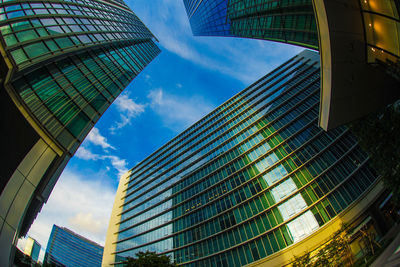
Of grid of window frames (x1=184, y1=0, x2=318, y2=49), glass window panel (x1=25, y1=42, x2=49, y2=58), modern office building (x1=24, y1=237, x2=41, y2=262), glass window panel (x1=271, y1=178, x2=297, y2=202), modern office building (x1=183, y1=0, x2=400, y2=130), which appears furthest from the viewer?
modern office building (x1=24, y1=237, x2=41, y2=262)

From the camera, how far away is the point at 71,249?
159750mm

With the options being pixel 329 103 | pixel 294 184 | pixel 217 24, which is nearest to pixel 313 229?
pixel 294 184

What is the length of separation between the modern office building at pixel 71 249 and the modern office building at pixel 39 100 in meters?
191

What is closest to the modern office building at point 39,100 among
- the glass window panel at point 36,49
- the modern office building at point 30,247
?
the glass window panel at point 36,49

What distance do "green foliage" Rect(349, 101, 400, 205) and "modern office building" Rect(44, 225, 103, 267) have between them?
203840mm

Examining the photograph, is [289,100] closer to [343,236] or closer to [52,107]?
[343,236]

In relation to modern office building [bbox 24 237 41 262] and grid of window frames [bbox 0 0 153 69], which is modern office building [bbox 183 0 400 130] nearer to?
grid of window frames [bbox 0 0 153 69]

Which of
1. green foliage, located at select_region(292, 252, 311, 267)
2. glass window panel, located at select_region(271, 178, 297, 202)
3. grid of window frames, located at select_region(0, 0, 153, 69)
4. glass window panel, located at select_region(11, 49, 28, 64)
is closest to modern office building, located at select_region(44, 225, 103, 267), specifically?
glass window panel, located at select_region(271, 178, 297, 202)

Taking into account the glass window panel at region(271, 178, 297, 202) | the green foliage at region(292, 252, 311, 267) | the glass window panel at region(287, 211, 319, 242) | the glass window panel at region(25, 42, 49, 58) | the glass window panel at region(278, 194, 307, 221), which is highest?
the glass window panel at region(25, 42, 49, 58)

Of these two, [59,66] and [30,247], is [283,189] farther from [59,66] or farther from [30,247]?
[30,247]

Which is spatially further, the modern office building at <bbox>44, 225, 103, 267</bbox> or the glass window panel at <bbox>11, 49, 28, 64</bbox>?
the modern office building at <bbox>44, 225, 103, 267</bbox>

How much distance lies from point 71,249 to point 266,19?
718 ft

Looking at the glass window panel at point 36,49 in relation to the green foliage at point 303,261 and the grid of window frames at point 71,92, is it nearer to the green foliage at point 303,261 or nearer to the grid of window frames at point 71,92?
the grid of window frames at point 71,92

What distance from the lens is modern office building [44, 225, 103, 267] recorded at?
149 meters
